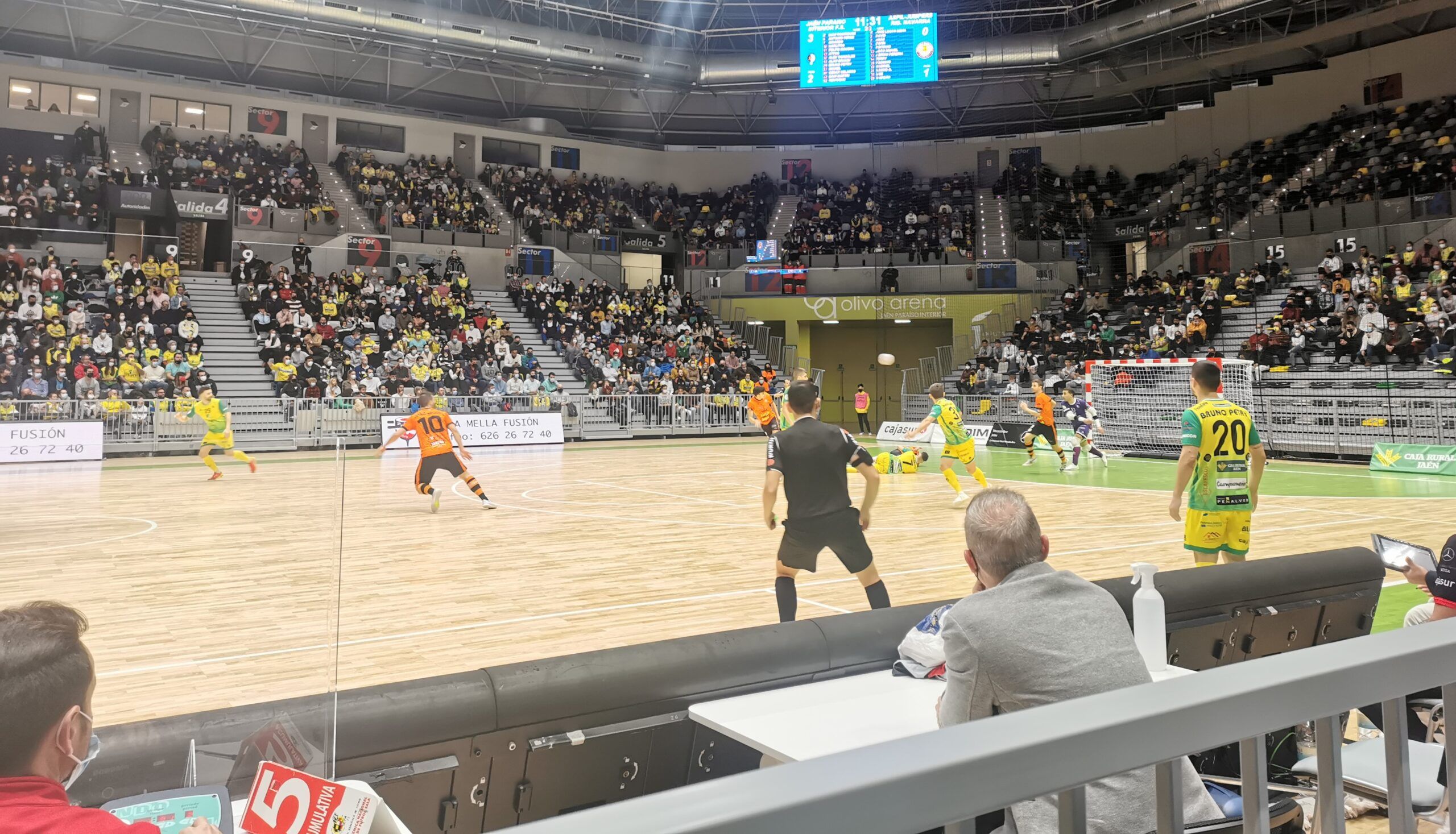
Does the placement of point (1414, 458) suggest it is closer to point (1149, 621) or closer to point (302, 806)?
point (1149, 621)

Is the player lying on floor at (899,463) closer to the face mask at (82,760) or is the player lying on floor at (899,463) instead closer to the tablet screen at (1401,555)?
the tablet screen at (1401,555)

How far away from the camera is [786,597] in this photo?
6273 millimetres

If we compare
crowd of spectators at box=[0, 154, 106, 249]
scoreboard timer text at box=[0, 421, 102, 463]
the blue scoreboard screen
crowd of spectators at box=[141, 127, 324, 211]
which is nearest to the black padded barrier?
scoreboard timer text at box=[0, 421, 102, 463]

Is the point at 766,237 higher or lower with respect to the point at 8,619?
higher

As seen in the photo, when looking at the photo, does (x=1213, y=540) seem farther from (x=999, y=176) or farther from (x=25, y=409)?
(x=999, y=176)

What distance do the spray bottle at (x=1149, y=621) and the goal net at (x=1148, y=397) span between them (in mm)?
18393

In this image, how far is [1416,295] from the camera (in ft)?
75.0

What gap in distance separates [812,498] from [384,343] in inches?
917

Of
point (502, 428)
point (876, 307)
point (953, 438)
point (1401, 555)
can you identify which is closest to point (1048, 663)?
point (1401, 555)

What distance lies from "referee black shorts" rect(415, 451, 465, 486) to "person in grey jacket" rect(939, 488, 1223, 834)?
11.1 meters

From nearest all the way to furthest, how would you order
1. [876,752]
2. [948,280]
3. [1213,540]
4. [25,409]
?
1. [876,752]
2. [1213,540]
3. [25,409]
4. [948,280]

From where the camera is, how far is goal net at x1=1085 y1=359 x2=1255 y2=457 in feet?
70.3

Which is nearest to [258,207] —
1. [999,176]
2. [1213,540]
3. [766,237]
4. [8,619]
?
[766,237]

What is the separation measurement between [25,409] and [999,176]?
105 ft
